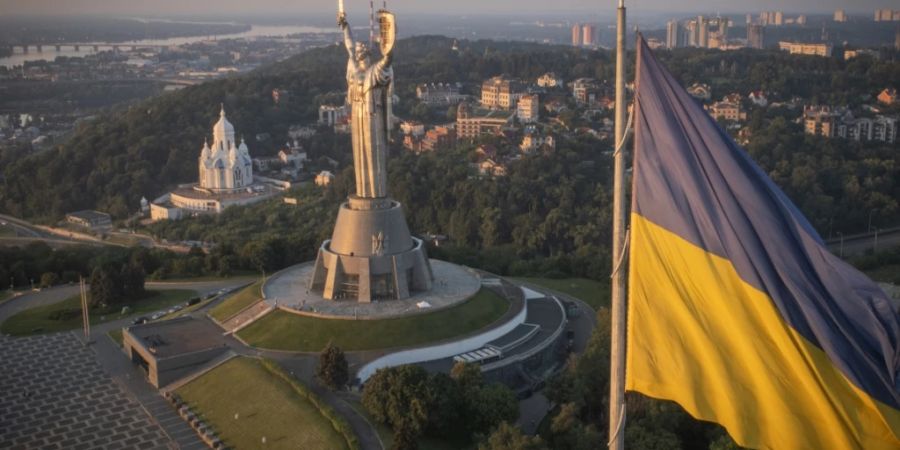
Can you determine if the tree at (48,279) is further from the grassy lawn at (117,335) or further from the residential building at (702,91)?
the residential building at (702,91)

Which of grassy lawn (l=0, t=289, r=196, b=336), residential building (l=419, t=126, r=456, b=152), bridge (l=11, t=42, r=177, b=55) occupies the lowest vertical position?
grassy lawn (l=0, t=289, r=196, b=336)

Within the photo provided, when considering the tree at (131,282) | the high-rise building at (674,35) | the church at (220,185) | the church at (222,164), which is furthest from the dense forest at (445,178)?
the high-rise building at (674,35)

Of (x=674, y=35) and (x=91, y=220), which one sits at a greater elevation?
(x=674, y=35)

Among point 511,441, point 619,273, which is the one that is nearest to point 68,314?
point 511,441

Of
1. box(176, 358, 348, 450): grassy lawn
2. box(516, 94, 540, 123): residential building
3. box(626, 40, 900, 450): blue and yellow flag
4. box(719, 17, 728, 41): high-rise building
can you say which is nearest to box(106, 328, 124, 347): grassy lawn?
box(176, 358, 348, 450): grassy lawn

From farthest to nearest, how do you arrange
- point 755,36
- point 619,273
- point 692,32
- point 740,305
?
point 755,36 < point 692,32 < point 619,273 < point 740,305

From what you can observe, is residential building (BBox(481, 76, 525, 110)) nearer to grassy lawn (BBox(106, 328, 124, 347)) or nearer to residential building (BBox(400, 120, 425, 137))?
residential building (BBox(400, 120, 425, 137))

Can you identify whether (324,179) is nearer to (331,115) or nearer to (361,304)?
(331,115)
